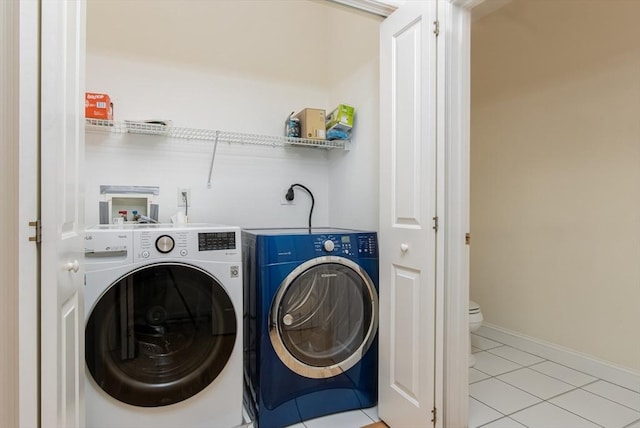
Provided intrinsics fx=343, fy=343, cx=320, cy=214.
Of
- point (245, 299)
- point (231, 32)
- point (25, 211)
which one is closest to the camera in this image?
point (25, 211)

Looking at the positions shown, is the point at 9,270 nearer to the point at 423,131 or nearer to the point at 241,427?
the point at 241,427

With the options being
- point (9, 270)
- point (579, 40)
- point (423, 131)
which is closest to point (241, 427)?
point (9, 270)

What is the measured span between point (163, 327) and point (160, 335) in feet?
0.12

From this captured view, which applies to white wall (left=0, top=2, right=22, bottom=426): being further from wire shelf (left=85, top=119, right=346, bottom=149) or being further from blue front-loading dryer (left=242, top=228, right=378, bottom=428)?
wire shelf (left=85, top=119, right=346, bottom=149)

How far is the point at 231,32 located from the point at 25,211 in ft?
6.85

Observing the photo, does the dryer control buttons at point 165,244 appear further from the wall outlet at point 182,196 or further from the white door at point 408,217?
the white door at point 408,217

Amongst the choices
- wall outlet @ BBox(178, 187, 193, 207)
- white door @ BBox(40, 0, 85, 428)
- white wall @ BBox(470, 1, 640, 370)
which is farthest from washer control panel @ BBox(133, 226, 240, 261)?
white wall @ BBox(470, 1, 640, 370)

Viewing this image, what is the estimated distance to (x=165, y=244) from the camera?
4.89ft

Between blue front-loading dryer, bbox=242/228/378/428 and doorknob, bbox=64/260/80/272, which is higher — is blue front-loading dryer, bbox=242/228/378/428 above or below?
below

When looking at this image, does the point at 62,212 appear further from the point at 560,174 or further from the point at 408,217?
the point at 560,174

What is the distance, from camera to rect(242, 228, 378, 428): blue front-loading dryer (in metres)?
1.66

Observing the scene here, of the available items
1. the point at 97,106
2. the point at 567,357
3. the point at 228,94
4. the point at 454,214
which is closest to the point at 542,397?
the point at 567,357

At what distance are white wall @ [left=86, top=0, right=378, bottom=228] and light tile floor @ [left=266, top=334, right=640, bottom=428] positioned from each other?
44.4 inches

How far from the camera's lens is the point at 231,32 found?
2422 millimetres
